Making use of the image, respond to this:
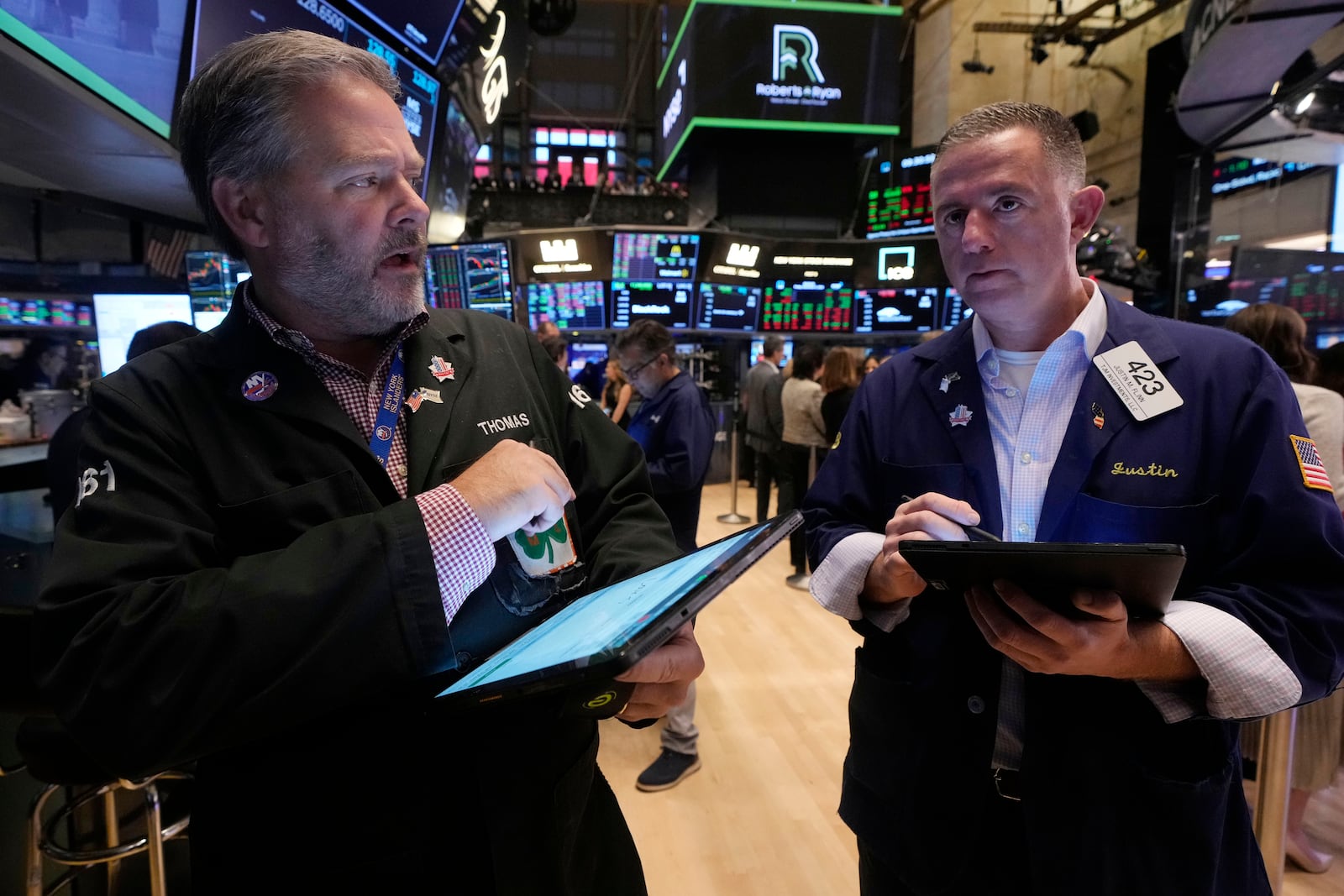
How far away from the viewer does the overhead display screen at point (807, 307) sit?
8867 millimetres

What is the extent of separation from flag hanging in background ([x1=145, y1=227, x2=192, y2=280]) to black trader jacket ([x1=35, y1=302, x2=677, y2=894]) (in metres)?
3.31

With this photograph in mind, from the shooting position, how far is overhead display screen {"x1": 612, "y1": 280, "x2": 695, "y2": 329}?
808 cm

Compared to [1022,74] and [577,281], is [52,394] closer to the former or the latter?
[577,281]

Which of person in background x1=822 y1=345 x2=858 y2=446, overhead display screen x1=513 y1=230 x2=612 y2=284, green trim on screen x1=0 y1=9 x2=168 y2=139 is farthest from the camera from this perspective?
overhead display screen x1=513 y1=230 x2=612 y2=284

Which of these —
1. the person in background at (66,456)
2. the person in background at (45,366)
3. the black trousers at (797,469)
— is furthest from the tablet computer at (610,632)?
the black trousers at (797,469)

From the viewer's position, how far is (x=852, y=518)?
4.51 ft

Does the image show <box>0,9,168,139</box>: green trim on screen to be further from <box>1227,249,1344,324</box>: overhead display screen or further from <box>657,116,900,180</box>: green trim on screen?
<box>1227,249,1344,324</box>: overhead display screen

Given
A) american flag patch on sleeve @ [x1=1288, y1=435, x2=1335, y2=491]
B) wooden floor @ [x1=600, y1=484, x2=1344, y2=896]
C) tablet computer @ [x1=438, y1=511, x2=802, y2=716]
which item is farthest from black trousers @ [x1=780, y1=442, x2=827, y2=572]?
tablet computer @ [x1=438, y1=511, x2=802, y2=716]

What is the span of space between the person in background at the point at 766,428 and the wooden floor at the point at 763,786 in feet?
5.76

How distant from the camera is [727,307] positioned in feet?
27.9

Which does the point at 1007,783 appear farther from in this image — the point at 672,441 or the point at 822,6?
the point at 822,6

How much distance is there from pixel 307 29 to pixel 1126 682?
10.1 ft

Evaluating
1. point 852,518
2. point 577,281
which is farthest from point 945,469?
point 577,281

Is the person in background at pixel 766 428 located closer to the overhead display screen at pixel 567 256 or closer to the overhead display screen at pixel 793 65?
the overhead display screen at pixel 567 256
